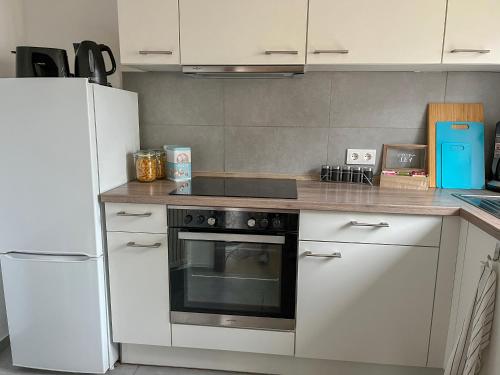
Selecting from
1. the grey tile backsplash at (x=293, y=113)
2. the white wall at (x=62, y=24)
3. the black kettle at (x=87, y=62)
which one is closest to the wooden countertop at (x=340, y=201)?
the grey tile backsplash at (x=293, y=113)

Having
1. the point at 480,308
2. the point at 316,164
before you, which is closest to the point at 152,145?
the point at 316,164

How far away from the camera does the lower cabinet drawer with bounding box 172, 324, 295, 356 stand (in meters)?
1.68

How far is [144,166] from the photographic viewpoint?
1.87 m

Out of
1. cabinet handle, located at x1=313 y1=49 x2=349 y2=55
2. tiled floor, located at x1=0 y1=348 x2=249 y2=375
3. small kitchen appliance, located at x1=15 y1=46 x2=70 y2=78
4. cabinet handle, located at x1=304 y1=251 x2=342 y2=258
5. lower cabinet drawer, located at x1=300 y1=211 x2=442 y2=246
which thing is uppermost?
cabinet handle, located at x1=313 y1=49 x2=349 y2=55

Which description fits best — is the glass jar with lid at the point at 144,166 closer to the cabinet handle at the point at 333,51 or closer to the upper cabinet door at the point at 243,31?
the upper cabinet door at the point at 243,31

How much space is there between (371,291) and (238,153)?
1.02 meters

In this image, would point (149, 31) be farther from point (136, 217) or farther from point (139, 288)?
point (139, 288)

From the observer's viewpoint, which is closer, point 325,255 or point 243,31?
point 325,255

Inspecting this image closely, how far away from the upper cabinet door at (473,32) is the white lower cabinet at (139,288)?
60.7 inches

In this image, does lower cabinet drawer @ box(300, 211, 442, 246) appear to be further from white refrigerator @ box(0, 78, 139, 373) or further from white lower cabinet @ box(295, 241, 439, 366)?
white refrigerator @ box(0, 78, 139, 373)

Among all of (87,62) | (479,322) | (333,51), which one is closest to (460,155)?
(333,51)

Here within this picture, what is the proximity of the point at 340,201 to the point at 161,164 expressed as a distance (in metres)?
1.00

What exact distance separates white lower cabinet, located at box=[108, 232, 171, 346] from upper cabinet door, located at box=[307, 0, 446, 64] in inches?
45.8

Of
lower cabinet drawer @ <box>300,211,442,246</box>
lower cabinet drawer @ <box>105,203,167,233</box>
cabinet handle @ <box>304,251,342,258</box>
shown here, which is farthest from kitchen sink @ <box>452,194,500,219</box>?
lower cabinet drawer @ <box>105,203,167,233</box>
